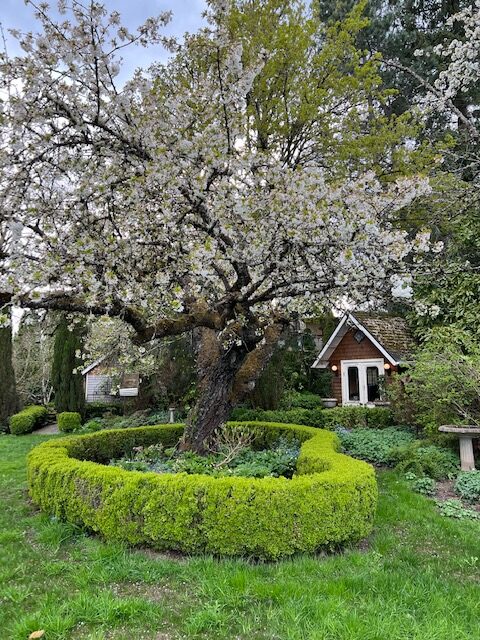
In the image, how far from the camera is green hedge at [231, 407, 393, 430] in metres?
11.0

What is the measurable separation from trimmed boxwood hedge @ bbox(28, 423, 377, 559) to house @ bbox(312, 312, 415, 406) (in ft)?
25.4

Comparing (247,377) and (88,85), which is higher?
(88,85)

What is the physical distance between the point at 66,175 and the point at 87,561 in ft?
12.9

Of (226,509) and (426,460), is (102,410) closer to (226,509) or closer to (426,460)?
(426,460)

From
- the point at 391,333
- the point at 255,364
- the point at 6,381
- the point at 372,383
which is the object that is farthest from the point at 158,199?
the point at 6,381

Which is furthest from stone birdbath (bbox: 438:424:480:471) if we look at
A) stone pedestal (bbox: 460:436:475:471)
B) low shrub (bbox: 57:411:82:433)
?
low shrub (bbox: 57:411:82:433)

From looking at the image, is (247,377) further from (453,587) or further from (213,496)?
(453,587)

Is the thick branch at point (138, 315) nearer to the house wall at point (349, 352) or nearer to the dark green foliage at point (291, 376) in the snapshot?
the dark green foliage at point (291, 376)

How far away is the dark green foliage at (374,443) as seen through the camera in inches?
314

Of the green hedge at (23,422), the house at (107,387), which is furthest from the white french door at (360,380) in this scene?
the green hedge at (23,422)

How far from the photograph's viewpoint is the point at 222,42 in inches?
177

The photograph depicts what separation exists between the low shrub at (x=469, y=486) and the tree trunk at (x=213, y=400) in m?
3.41

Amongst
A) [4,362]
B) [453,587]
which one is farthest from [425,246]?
[4,362]

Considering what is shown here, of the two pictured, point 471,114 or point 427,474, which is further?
point 471,114
